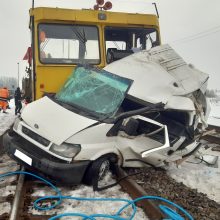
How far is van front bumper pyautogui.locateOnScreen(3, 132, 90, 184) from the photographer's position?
4883mm

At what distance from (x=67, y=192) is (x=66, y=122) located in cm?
105

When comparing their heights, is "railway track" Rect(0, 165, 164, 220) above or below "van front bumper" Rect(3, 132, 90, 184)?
below

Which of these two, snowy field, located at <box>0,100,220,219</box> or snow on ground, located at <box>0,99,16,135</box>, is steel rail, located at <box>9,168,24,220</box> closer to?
snowy field, located at <box>0,100,220,219</box>

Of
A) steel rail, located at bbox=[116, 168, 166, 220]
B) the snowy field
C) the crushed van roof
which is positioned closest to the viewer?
steel rail, located at bbox=[116, 168, 166, 220]

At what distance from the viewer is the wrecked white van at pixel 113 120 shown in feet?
16.6

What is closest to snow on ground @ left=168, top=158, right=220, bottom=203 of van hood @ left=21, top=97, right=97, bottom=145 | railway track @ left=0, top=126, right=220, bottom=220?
railway track @ left=0, top=126, right=220, bottom=220

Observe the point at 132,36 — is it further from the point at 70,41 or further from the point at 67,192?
the point at 67,192

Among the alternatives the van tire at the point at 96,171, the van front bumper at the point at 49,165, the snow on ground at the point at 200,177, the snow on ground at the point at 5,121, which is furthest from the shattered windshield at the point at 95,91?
the snow on ground at the point at 5,121

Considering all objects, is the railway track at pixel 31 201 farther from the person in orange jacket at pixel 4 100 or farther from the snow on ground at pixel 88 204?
the person in orange jacket at pixel 4 100

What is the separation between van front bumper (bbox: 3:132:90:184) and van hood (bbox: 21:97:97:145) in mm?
274

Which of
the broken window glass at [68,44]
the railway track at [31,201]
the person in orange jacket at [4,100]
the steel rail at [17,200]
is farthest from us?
the person in orange jacket at [4,100]

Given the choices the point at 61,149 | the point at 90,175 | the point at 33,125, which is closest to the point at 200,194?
the point at 90,175

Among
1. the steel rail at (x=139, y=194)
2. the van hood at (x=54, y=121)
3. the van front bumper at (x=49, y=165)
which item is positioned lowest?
the steel rail at (x=139, y=194)

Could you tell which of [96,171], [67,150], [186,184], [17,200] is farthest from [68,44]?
[17,200]
